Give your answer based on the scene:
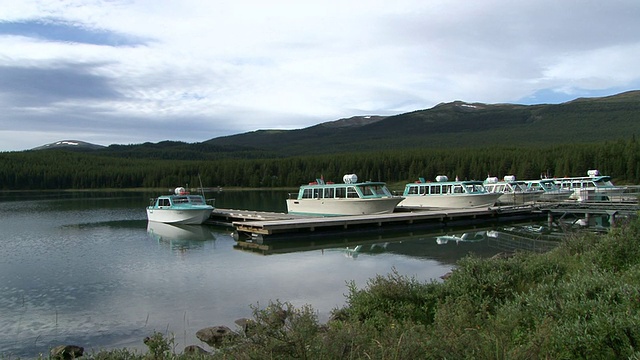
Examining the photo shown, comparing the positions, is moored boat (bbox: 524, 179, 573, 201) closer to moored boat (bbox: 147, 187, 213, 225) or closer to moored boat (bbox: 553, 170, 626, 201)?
moored boat (bbox: 553, 170, 626, 201)

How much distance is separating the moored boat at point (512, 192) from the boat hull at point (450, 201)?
98.8 inches

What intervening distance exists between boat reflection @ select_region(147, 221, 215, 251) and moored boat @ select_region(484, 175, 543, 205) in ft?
76.3

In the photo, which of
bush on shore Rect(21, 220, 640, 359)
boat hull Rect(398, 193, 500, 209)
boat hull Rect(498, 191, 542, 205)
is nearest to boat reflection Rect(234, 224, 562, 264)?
boat hull Rect(398, 193, 500, 209)

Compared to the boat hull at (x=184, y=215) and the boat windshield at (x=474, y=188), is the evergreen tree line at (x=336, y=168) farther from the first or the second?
the boat hull at (x=184, y=215)

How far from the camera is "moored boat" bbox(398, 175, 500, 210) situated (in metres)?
38.9

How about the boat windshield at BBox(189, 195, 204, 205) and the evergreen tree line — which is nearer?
the boat windshield at BBox(189, 195, 204, 205)

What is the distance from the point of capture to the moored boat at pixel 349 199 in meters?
34.8

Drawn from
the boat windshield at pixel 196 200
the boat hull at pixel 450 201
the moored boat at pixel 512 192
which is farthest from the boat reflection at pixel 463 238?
the boat windshield at pixel 196 200

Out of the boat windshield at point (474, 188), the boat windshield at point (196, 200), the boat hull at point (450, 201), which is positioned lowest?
the boat hull at point (450, 201)

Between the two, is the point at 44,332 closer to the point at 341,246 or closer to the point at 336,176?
the point at 341,246

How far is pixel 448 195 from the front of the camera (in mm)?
40219

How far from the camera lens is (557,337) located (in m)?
5.94

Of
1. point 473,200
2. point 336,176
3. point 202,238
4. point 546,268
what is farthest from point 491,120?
point 546,268

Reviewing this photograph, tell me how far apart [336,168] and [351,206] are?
249 ft
